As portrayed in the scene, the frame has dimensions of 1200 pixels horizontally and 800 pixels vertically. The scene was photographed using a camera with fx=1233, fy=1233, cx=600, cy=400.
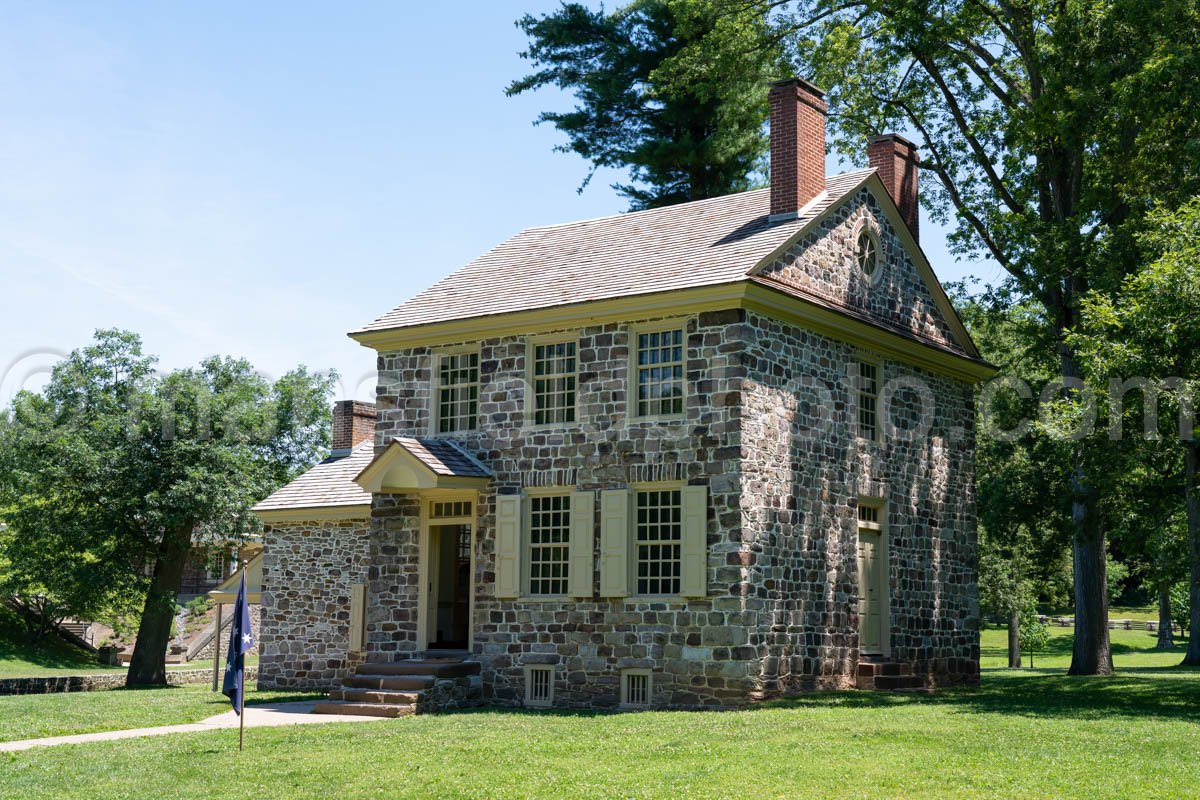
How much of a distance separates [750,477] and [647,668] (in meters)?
3.17

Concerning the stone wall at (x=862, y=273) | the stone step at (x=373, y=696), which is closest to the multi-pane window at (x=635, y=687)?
the stone step at (x=373, y=696)

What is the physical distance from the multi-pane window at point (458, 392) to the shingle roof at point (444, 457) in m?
0.40

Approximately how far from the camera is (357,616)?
2409cm

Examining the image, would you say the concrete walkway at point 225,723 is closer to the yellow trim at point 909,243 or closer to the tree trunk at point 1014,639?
the yellow trim at point 909,243

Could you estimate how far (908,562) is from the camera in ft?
69.3

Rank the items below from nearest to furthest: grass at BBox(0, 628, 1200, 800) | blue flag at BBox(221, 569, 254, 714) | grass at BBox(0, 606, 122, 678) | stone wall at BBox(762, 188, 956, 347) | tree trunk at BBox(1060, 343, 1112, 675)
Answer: grass at BBox(0, 628, 1200, 800), blue flag at BBox(221, 569, 254, 714), stone wall at BBox(762, 188, 956, 347), tree trunk at BBox(1060, 343, 1112, 675), grass at BBox(0, 606, 122, 678)

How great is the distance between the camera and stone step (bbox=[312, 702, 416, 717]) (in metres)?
17.9

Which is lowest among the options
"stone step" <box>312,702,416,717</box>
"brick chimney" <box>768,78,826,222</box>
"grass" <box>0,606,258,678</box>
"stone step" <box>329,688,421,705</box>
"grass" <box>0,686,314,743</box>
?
"grass" <box>0,606,258,678</box>

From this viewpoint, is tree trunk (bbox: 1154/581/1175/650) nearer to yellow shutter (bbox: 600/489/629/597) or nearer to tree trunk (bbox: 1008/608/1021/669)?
tree trunk (bbox: 1008/608/1021/669)

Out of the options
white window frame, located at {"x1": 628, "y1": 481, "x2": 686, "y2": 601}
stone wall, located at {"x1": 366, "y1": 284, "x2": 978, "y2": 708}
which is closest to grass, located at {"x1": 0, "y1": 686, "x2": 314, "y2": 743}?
stone wall, located at {"x1": 366, "y1": 284, "x2": 978, "y2": 708}

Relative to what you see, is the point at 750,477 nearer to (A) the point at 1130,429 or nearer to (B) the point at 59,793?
(A) the point at 1130,429

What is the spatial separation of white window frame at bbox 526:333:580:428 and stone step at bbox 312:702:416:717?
4.79 metres

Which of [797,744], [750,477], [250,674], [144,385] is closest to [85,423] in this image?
[144,385]

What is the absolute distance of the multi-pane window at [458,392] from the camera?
67.4ft
